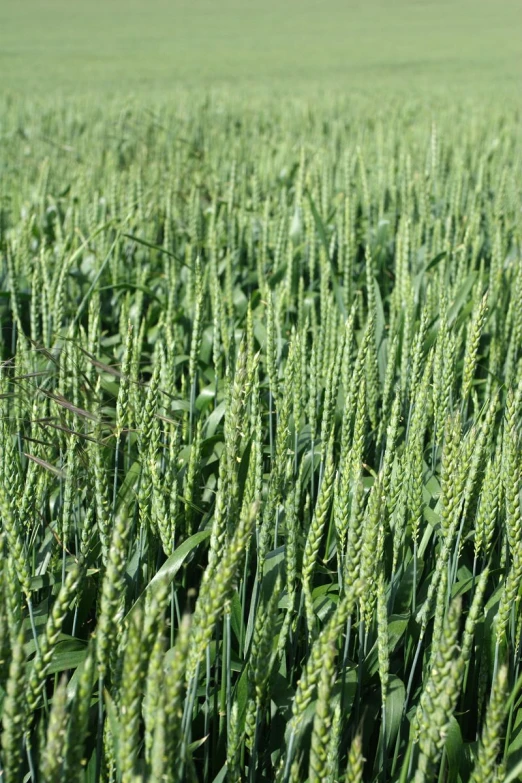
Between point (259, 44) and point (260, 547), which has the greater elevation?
point (259, 44)

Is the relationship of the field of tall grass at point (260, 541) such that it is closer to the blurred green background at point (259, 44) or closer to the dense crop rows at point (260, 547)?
the dense crop rows at point (260, 547)

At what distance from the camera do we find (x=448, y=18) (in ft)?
125

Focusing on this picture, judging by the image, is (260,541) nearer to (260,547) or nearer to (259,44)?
(260,547)

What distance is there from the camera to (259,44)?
30.0 meters

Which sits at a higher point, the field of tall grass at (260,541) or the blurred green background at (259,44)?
the blurred green background at (259,44)

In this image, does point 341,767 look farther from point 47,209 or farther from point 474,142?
point 474,142

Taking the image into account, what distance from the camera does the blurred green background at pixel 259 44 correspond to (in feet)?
56.4

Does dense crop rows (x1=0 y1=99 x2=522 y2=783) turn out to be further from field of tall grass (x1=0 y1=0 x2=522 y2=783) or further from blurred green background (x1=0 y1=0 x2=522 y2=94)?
blurred green background (x1=0 y1=0 x2=522 y2=94)

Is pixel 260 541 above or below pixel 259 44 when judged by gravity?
below

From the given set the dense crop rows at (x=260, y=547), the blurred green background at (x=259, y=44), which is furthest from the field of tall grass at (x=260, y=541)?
the blurred green background at (x=259, y=44)

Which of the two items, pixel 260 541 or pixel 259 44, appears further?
pixel 259 44

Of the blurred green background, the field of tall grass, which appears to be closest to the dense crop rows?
the field of tall grass

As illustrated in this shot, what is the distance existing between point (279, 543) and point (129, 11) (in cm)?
4576

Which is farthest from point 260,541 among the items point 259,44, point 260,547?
point 259,44
